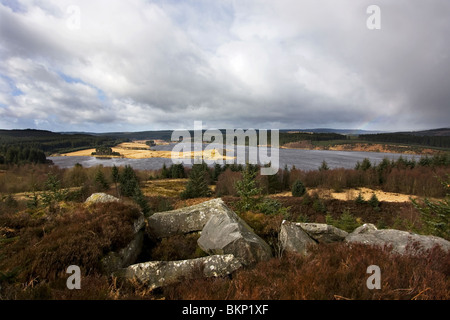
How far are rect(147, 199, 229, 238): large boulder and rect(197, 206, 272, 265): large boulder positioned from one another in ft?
3.22

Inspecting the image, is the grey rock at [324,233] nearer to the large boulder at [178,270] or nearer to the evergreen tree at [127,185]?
the large boulder at [178,270]

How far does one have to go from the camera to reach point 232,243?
17.7 ft

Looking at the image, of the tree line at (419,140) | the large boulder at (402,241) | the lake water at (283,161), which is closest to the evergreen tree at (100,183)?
the lake water at (283,161)

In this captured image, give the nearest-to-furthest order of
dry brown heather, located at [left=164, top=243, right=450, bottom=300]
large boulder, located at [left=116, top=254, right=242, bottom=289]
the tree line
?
dry brown heather, located at [left=164, top=243, right=450, bottom=300] → large boulder, located at [left=116, top=254, right=242, bottom=289] → the tree line

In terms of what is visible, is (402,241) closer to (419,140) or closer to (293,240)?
(293,240)

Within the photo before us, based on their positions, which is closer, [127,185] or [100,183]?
[127,185]

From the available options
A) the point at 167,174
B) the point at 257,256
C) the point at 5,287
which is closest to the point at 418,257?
the point at 257,256

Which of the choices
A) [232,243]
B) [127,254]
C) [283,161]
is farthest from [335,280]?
[283,161]

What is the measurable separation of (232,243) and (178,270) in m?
1.57

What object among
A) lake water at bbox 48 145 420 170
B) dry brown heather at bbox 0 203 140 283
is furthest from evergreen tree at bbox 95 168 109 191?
dry brown heather at bbox 0 203 140 283

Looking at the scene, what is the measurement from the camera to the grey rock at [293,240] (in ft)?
19.3

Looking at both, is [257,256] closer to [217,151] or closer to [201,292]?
[201,292]

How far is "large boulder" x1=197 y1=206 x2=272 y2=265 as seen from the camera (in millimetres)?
5203

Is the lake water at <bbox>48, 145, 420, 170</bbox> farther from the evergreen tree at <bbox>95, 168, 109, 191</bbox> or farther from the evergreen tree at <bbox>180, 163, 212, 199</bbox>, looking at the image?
the evergreen tree at <bbox>180, 163, 212, 199</bbox>
